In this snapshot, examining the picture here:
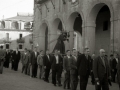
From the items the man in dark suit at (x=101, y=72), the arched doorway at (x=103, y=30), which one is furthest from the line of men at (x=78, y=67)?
the arched doorway at (x=103, y=30)

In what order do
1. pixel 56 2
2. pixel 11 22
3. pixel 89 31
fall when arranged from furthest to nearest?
1. pixel 11 22
2. pixel 56 2
3. pixel 89 31

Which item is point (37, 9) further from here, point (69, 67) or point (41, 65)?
point (69, 67)

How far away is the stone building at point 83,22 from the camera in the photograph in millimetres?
15586

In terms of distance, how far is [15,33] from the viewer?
66.2m

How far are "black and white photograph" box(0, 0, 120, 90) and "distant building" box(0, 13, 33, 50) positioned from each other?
37380mm

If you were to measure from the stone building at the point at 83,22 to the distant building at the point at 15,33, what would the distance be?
37.4 m

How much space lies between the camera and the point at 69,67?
1049 centimetres

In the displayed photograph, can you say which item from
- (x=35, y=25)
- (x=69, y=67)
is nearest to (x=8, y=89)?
(x=69, y=67)

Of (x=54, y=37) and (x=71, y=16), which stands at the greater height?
(x=71, y=16)

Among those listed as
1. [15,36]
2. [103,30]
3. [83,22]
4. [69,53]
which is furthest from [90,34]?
[15,36]

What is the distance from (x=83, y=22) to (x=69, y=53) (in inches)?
343

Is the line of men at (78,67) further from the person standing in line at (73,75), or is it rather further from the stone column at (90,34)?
the stone column at (90,34)

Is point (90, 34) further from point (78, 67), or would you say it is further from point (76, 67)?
point (78, 67)

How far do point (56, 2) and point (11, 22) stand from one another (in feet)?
148
